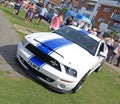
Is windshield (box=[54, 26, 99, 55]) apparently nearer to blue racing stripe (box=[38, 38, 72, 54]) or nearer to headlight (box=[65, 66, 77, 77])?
blue racing stripe (box=[38, 38, 72, 54])

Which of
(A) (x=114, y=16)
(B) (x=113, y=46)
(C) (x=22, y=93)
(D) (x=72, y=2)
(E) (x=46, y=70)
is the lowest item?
(D) (x=72, y=2)

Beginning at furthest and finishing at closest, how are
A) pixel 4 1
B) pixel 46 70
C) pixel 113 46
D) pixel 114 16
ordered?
pixel 114 16 → pixel 4 1 → pixel 113 46 → pixel 46 70

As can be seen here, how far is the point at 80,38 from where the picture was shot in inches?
358

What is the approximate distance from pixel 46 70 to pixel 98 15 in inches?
2551

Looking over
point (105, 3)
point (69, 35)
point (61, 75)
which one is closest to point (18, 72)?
point (61, 75)

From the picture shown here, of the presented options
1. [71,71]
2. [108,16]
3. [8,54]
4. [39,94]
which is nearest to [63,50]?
[71,71]

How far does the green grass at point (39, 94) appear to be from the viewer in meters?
6.17

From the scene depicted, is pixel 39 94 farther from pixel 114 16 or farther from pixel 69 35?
pixel 114 16

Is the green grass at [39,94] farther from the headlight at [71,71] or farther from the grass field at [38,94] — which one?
the headlight at [71,71]

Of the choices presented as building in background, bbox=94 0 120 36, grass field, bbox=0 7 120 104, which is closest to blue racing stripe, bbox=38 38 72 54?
grass field, bbox=0 7 120 104

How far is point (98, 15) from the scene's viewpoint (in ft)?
230

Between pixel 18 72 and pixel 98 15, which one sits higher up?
pixel 18 72

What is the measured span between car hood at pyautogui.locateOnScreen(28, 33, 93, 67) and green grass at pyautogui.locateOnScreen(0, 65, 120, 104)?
898 millimetres

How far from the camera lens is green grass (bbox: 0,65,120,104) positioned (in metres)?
6.17
